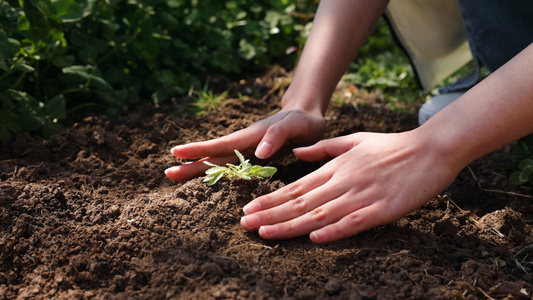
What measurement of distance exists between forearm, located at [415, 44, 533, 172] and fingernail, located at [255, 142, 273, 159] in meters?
0.60

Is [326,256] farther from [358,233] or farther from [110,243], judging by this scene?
[110,243]

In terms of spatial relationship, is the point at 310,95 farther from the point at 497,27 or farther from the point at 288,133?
the point at 497,27

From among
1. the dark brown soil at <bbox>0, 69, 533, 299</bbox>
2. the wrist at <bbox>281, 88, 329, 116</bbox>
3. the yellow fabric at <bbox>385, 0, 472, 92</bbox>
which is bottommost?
the dark brown soil at <bbox>0, 69, 533, 299</bbox>

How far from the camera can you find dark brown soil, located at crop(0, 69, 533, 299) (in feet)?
5.06

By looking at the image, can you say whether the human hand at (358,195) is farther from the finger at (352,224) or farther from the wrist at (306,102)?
the wrist at (306,102)

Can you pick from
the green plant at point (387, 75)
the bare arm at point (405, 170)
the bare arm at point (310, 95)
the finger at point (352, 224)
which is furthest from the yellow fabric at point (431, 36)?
the finger at point (352, 224)

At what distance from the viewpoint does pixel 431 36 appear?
3.13 m

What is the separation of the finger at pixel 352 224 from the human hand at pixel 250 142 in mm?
426

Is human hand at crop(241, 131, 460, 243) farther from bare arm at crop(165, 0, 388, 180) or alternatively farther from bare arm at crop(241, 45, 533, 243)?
bare arm at crop(165, 0, 388, 180)

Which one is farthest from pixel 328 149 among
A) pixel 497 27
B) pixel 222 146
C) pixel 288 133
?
pixel 497 27

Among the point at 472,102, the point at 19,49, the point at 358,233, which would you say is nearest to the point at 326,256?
the point at 358,233

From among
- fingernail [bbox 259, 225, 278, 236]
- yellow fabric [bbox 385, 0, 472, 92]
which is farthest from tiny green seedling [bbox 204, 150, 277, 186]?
yellow fabric [bbox 385, 0, 472, 92]

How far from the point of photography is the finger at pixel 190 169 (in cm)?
205

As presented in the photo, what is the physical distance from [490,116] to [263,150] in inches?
32.8
